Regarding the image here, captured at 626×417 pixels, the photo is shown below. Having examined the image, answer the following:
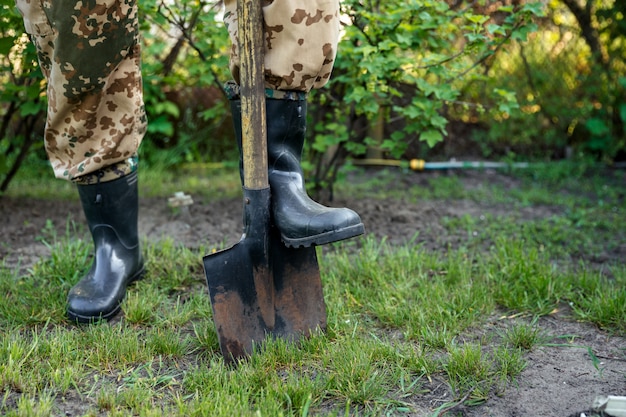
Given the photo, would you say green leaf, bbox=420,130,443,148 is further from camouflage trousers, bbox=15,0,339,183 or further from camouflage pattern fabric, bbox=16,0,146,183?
camouflage pattern fabric, bbox=16,0,146,183

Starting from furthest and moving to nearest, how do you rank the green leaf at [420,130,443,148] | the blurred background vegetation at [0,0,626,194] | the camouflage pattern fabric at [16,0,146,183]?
the green leaf at [420,130,443,148] < the blurred background vegetation at [0,0,626,194] < the camouflage pattern fabric at [16,0,146,183]

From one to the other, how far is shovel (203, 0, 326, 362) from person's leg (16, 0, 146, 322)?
46 centimetres

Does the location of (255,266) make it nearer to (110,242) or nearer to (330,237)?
(330,237)

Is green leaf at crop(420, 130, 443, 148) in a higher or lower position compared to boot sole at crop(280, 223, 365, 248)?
higher

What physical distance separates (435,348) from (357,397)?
0.37 meters

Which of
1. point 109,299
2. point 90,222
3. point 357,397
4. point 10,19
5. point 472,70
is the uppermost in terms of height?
point 10,19

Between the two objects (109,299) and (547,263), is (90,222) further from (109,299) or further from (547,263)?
(547,263)

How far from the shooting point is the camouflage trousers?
1594 millimetres

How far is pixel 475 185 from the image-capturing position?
4098mm

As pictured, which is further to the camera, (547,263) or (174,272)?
A: (547,263)

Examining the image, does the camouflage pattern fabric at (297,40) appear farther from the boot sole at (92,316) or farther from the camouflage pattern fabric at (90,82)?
the boot sole at (92,316)

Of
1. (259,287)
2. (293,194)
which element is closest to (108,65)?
(293,194)

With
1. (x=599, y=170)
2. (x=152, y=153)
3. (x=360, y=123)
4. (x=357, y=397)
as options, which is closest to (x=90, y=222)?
(x=357, y=397)

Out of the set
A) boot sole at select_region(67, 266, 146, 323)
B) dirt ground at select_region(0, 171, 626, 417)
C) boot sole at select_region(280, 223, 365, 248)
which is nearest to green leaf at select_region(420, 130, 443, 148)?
dirt ground at select_region(0, 171, 626, 417)
